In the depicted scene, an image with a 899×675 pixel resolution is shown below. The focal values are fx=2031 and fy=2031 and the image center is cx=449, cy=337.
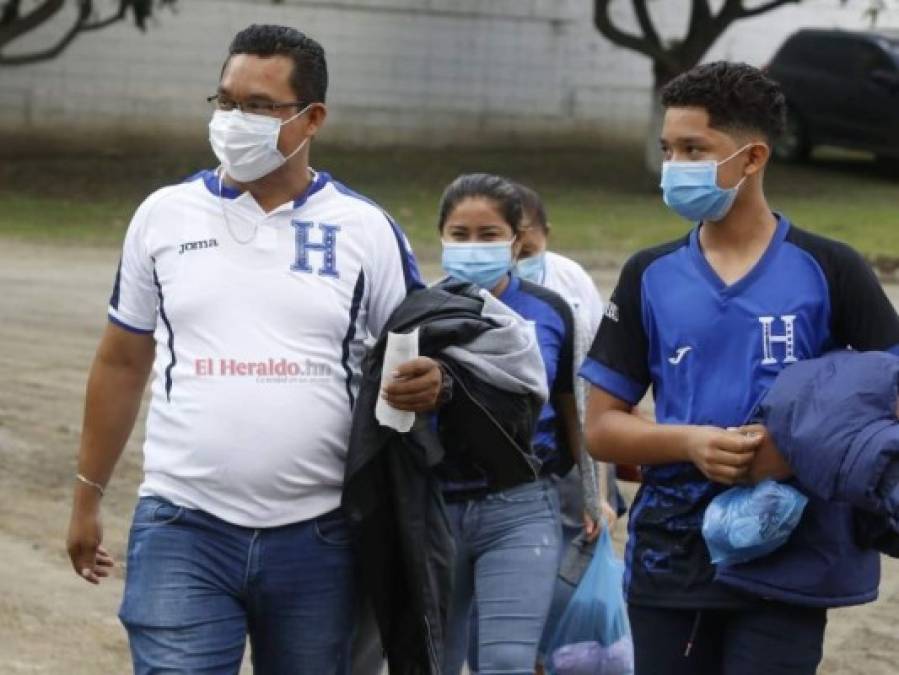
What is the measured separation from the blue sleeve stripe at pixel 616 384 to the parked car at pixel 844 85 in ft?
68.9

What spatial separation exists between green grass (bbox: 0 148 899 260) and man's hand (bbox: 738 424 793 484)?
45.1 ft

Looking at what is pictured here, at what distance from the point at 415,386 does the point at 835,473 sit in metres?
0.85

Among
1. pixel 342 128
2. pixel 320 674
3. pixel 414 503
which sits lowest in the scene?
pixel 342 128

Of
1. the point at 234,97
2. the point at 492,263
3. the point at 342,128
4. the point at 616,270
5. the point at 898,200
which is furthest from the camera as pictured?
the point at 342,128

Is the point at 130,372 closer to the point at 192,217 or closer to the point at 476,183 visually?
the point at 192,217

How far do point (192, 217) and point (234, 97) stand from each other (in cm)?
29

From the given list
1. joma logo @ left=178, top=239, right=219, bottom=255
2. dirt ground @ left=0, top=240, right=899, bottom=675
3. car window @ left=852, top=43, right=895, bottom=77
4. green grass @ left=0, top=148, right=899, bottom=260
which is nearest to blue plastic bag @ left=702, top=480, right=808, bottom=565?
joma logo @ left=178, top=239, right=219, bottom=255

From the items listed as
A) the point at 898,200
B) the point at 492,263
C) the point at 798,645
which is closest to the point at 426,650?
the point at 798,645

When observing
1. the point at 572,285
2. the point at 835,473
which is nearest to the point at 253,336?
the point at 835,473

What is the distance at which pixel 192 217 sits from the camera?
14.0 feet

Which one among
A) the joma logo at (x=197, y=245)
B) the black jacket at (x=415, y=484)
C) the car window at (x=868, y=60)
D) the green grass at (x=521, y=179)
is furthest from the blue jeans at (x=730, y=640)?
the car window at (x=868, y=60)

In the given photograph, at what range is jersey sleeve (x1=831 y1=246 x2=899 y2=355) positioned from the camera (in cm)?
407

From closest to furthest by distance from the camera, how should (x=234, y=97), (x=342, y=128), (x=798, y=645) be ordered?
(x=798, y=645) < (x=234, y=97) < (x=342, y=128)
